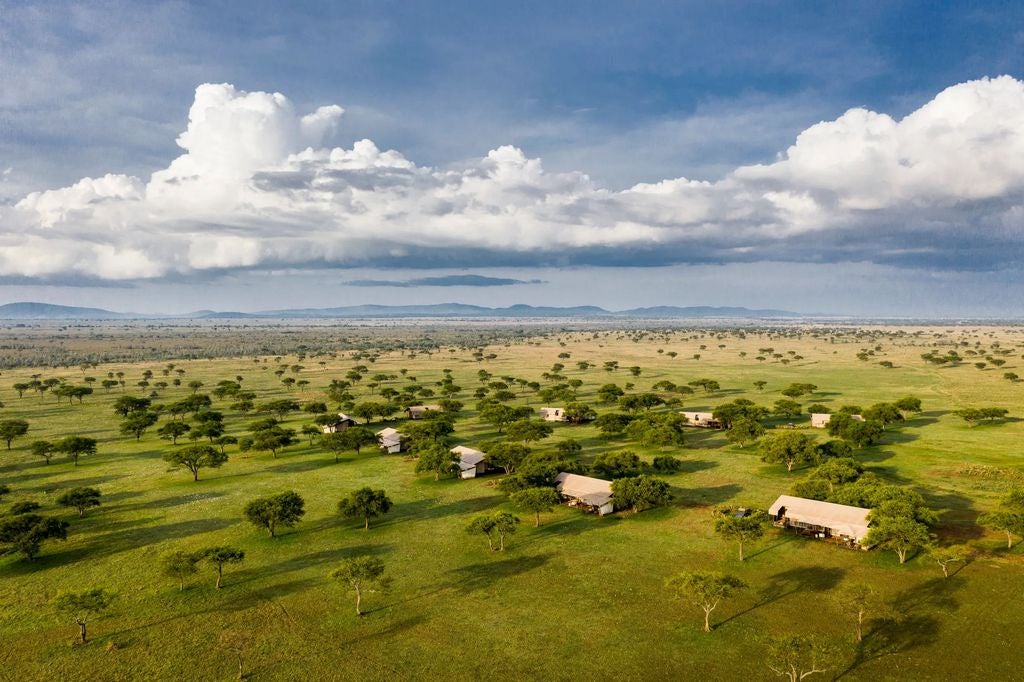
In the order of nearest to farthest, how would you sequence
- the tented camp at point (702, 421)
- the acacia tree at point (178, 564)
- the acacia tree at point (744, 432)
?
the acacia tree at point (178, 564) < the acacia tree at point (744, 432) < the tented camp at point (702, 421)

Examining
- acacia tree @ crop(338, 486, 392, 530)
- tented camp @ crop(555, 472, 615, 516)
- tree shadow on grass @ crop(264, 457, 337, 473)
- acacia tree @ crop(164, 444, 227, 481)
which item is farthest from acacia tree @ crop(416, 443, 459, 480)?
acacia tree @ crop(164, 444, 227, 481)

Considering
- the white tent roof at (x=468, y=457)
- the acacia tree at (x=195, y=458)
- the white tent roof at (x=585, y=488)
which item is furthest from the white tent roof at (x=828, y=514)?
the acacia tree at (x=195, y=458)

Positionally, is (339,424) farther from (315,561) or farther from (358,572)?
(358,572)

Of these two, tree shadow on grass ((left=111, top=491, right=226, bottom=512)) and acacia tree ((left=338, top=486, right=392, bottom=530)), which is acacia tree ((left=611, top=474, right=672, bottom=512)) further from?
tree shadow on grass ((left=111, top=491, right=226, bottom=512))

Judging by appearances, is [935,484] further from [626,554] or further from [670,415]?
[626,554]

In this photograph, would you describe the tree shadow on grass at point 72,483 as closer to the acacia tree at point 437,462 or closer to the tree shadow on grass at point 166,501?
the tree shadow on grass at point 166,501

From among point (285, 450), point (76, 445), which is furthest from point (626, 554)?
point (76, 445)
